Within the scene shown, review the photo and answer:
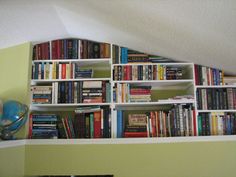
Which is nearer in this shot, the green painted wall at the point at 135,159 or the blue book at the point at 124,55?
the green painted wall at the point at 135,159

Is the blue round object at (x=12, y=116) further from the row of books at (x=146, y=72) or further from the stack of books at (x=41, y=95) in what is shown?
the row of books at (x=146, y=72)

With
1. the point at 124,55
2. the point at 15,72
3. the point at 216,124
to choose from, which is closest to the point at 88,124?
the point at 124,55

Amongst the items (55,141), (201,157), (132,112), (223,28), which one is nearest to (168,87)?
(132,112)

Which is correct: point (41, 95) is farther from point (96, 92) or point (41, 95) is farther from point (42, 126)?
point (96, 92)

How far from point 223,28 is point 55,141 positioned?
174cm

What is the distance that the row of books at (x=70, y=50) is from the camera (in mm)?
2459

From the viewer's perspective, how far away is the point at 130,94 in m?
2.37

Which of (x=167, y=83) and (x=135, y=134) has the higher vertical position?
(x=167, y=83)

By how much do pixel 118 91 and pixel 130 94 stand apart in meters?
0.13

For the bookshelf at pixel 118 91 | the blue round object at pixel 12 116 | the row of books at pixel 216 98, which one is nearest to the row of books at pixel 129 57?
the bookshelf at pixel 118 91

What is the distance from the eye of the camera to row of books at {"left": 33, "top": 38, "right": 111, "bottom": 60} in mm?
2459

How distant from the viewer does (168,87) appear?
259 centimetres

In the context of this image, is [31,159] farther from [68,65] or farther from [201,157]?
[201,157]

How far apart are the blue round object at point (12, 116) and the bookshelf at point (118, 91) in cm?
27
